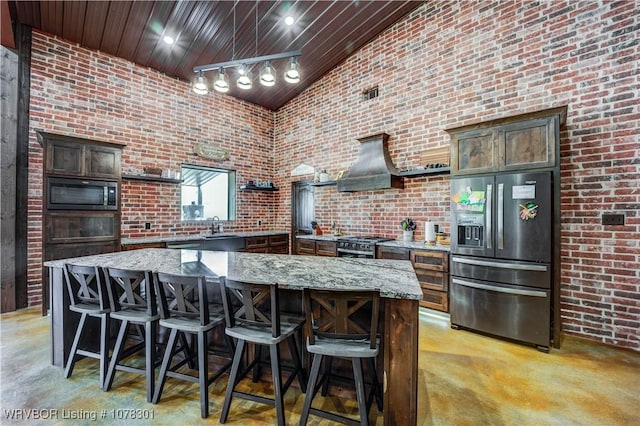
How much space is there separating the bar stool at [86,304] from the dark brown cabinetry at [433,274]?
10.6 feet

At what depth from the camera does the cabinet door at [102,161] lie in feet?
12.6

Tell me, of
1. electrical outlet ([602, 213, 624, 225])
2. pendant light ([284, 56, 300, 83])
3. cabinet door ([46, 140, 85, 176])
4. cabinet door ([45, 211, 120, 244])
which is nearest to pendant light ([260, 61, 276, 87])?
pendant light ([284, 56, 300, 83])

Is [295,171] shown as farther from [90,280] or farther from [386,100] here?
[90,280]

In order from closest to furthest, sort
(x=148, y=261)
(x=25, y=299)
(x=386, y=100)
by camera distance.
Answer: (x=148, y=261), (x=25, y=299), (x=386, y=100)

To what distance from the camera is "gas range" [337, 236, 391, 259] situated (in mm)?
4339

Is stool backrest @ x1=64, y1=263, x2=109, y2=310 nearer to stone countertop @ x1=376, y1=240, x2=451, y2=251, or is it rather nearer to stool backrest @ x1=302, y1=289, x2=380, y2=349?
stool backrest @ x1=302, y1=289, x2=380, y2=349

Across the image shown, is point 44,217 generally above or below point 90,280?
above

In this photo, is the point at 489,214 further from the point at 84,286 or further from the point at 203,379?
the point at 84,286

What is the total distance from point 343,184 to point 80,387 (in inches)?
158

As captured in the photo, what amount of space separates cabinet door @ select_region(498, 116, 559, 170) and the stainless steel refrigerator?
13 cm

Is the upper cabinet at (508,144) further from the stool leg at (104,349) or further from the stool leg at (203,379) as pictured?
the stool leg at (104,349)

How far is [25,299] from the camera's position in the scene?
380cm

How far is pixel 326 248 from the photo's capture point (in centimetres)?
505

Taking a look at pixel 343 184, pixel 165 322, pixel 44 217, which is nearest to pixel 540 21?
pixel 343 184
